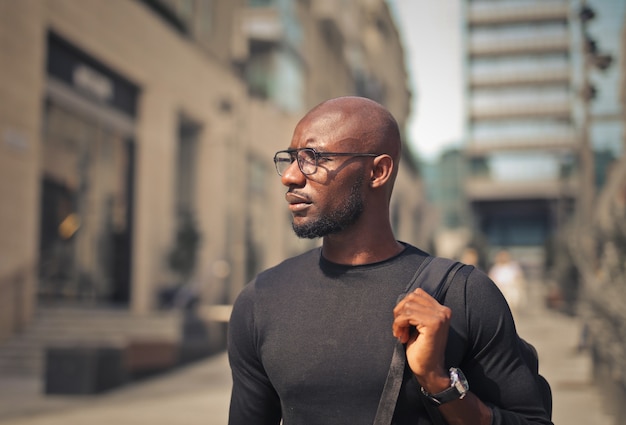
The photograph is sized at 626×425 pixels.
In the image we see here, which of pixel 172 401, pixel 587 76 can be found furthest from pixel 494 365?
pixel 587 76

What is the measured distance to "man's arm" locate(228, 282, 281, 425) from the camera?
2387mm

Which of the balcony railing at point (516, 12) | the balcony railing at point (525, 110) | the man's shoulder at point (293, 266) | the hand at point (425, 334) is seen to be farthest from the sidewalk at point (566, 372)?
the balcony railing at point (516, 12)

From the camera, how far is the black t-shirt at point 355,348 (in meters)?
2.15

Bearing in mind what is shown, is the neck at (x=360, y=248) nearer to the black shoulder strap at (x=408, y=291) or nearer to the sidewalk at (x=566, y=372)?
the black shoulder strap at (x=408, y=291)

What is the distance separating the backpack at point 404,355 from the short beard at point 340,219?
23 cm

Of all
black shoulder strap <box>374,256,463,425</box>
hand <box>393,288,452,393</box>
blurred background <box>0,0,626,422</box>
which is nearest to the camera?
hand <box>393,288,452,393</box>

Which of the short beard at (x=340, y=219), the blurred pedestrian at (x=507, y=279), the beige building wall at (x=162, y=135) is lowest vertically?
the blurred pedestrian at (x=507, y=279)

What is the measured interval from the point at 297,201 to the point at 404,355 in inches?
21.1

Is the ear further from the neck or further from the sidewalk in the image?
the sidewalk

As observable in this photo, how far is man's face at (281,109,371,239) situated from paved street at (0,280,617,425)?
7706 millimetres

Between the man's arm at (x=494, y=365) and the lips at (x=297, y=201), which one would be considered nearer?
the man's arm at (x=494, y=365)

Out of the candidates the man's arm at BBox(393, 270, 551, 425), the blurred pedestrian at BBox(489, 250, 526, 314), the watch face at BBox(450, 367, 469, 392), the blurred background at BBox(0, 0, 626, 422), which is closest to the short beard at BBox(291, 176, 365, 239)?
the man's arm at BBox(393, 270, 551, 425)

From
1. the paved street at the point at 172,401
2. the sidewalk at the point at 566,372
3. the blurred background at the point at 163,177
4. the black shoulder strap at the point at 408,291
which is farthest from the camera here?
the blurred background at the point at 163,177

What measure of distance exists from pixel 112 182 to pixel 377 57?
155 feet
